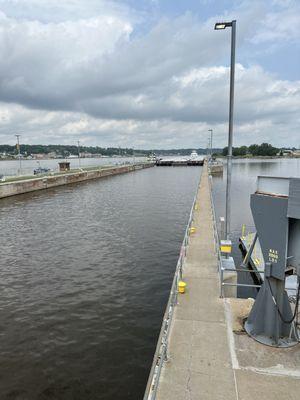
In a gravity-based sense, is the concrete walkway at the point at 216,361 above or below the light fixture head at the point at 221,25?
below

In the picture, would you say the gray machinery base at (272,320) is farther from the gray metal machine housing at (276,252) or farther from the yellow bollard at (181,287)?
the yellow bollard at (181,287)

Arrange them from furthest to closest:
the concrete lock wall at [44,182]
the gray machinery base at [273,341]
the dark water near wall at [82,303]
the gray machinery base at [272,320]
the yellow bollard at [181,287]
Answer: the concrete lock wall at [44,182] < the yellow bollard at [181,287] < the dark water near wall at [82,303] < the gray machinery base at [272,320] < the gray machinery base at [273,341]

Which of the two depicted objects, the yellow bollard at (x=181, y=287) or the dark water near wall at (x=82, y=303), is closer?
the dark water near wall at (x=82, y=303)

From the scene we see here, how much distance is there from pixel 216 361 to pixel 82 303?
800 centimetres

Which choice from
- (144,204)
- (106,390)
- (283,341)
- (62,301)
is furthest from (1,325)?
(144,204)

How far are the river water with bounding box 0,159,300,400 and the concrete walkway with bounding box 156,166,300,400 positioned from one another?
2.32 metres

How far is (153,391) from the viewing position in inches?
242

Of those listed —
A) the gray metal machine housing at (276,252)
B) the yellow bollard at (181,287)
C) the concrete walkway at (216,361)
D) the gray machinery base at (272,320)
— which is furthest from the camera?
the yellow bollard at (181,287)

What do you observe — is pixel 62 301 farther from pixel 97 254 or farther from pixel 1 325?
pixel 97 254

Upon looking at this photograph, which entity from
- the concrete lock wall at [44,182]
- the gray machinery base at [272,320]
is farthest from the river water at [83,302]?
the concrete lock wall at [44,182]

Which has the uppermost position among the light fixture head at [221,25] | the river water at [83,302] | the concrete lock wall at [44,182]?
the light fixture head at [221,25]

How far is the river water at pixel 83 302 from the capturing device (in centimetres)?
966

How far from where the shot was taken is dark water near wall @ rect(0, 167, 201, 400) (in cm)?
965

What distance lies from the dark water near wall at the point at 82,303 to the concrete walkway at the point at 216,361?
90.5 inches
